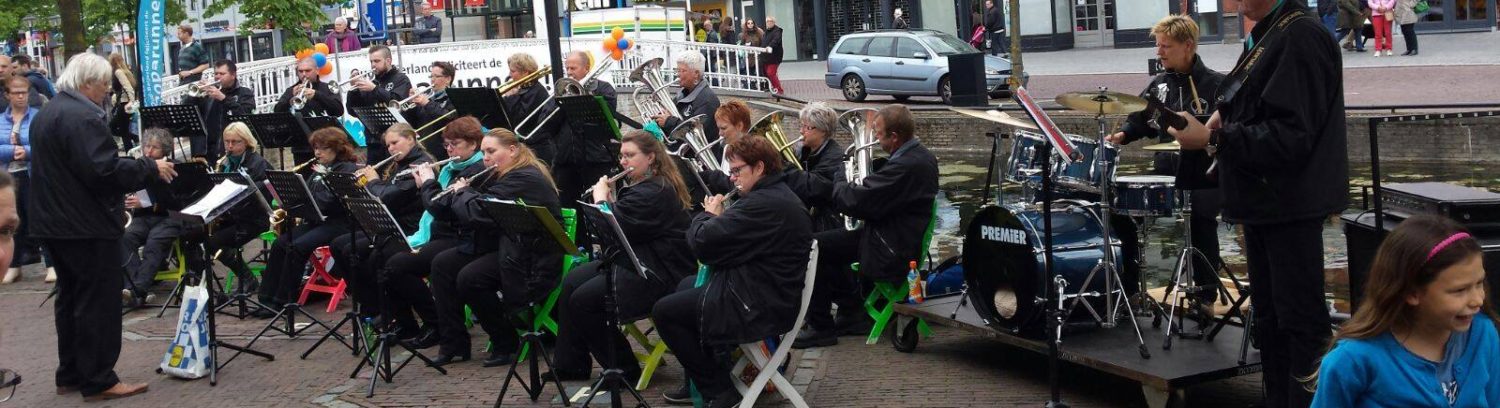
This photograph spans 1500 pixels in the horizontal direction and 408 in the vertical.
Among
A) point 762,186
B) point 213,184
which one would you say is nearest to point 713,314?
point 762,186

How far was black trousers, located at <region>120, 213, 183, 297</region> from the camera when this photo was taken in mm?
10547

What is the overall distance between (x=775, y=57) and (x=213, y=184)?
17.2 metres

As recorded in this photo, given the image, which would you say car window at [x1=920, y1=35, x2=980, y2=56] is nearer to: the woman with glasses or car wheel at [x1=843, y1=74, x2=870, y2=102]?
car wheel at [x1=843, y1=74, x2=870, y2=102]

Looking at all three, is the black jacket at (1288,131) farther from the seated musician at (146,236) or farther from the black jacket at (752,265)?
the seated musician at (146,236)

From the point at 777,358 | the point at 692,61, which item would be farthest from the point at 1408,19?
the point at 777,358

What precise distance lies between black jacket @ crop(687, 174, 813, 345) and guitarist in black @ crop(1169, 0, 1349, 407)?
200 cm

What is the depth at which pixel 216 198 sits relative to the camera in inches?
354

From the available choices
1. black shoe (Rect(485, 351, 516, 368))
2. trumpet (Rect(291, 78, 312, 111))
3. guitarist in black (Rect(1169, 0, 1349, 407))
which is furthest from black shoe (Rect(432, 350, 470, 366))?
trumpet (Rect(291, 78, 312, 111))

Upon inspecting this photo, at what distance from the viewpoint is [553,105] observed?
11039 mm

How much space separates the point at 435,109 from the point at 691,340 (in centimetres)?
563

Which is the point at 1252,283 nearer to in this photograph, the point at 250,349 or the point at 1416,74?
the point at 250,349

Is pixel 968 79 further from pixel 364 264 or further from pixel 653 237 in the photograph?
pixel 653 237

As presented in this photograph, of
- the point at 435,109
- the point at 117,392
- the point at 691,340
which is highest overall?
the point at 435,109

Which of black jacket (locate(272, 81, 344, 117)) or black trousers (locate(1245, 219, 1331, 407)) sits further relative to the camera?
black jacket (locate(272, 81, 344, 117))
